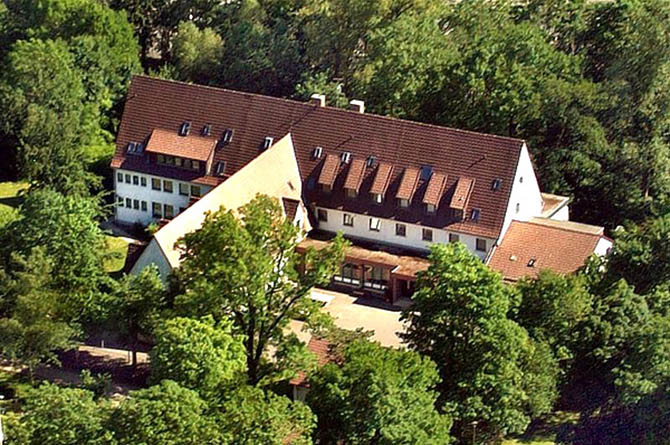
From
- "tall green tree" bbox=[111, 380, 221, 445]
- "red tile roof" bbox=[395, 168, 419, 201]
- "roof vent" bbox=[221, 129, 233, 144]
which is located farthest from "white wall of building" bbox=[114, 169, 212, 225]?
"tall green tree" bbox=[111, 380, 221, 445]

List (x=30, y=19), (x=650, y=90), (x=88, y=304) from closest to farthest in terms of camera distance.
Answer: (x=88, y=304)
(x=650, y=90)
(x=30, y=19)

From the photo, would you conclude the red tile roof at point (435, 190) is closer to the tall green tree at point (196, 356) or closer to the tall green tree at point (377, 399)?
the tall green tree at point (377, 399)

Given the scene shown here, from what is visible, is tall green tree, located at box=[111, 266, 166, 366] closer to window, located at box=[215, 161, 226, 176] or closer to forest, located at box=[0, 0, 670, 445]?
forest, located at box=[0, 0, 670, 445]

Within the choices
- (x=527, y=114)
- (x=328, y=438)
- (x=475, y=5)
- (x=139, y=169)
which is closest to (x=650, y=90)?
(x=527, y=114)

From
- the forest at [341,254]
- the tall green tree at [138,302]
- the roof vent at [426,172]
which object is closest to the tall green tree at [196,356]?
the forest at [341,254]

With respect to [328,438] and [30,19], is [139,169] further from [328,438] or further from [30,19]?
[328,438]
